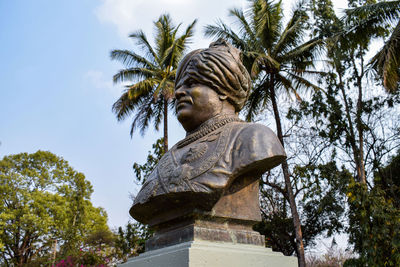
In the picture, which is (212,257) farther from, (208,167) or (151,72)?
(151,72)

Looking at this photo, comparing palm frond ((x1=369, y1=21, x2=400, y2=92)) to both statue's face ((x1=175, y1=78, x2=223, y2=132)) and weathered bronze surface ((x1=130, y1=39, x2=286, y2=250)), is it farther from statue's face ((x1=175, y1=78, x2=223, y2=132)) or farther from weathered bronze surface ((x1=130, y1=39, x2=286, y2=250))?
statue's face ((x1=175, y1=78, x2=223, y2=132))

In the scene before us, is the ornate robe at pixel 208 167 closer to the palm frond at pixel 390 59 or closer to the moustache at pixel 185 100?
the moustache at pixel 185 100

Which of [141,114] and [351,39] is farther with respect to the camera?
[141,114]

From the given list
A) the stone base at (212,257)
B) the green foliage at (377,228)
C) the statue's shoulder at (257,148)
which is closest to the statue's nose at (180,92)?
the statue's shoulder at (257,148)

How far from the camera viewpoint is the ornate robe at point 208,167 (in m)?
2.66

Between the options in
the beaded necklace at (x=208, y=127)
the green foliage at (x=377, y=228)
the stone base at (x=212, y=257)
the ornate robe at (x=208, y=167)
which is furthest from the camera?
the green foliage at (x=377, y=228)

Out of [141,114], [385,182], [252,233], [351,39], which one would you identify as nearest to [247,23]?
[351,39]

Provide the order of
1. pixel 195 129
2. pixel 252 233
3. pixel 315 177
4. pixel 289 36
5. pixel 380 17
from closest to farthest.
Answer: pixel 252 233 < pixel 195 129 < pixel 380 17 < pixel 315 177 < pixel 289 36

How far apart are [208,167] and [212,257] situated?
64 cm

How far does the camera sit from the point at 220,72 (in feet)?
10.6

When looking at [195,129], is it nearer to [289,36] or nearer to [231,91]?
[231,91]

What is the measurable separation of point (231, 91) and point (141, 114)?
11616mm

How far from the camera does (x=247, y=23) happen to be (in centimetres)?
1326

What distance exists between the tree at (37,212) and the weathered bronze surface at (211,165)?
1729cm
